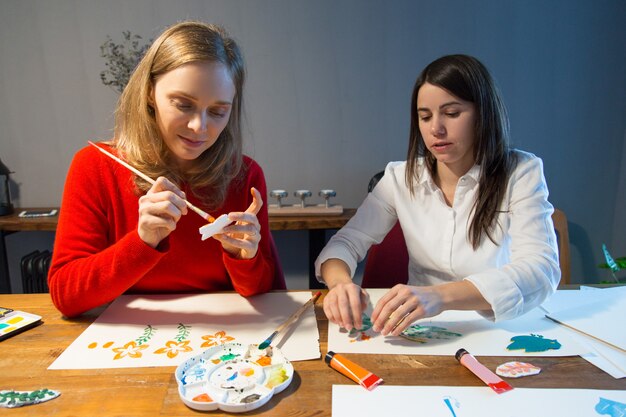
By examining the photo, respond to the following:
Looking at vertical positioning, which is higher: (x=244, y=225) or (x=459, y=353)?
(x=244, y=225)

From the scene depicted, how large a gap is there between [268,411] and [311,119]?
187 centimetres

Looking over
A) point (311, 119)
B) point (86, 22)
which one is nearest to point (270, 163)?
point (311, 119)

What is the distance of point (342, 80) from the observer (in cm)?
229

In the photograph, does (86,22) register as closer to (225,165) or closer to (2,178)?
(2,178)

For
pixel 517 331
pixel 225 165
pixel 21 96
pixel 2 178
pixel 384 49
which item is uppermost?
pixel 384 49

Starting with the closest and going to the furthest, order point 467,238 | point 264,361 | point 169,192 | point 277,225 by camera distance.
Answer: point 264,361 → point 169,192 → point 467,238 → point 277,225

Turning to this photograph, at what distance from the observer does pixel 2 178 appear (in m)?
2.10

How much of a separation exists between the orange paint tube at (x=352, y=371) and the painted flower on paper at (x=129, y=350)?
33 cm

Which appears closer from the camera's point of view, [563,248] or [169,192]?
[169,192]

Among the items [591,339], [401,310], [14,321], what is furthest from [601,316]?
[14,321]

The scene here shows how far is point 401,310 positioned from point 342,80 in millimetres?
1695

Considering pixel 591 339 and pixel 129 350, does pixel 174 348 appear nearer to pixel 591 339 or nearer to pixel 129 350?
pixel 129 350

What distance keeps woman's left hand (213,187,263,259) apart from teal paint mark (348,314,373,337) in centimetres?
28

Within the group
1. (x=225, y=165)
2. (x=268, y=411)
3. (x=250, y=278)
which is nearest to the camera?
(x=268, y=411)
